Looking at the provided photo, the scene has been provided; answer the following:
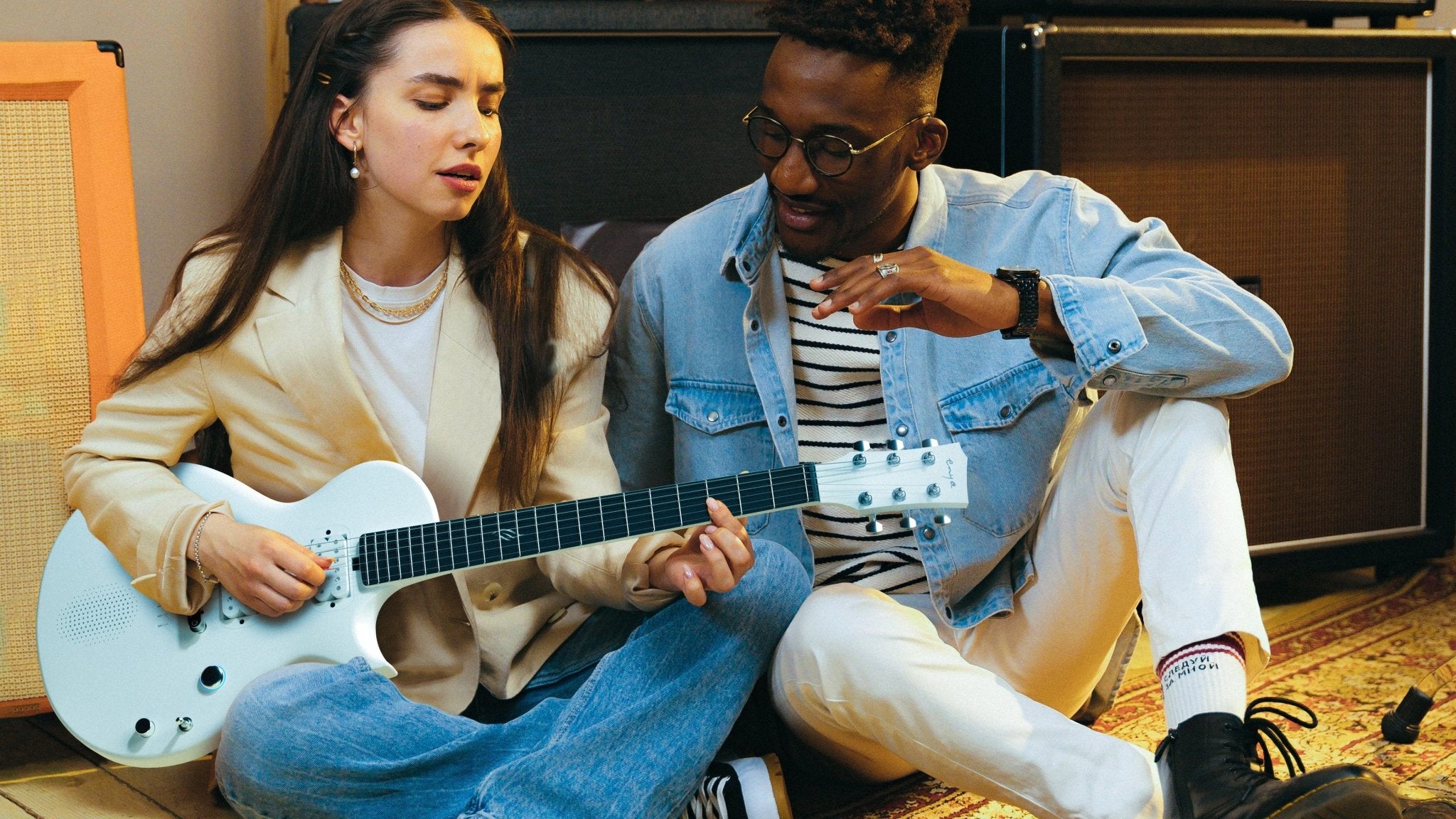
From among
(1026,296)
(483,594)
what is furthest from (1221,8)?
(483,594)

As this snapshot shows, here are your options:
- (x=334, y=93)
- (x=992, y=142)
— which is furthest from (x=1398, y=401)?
(x=334, y=93)

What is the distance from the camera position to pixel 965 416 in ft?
4.62

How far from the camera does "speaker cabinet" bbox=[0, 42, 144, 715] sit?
1504 millimetres

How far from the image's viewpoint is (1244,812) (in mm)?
1011

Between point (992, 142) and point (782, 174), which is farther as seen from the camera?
point (992, 142)

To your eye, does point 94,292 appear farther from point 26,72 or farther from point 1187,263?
point 1187,263

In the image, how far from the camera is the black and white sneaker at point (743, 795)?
4.25 ft

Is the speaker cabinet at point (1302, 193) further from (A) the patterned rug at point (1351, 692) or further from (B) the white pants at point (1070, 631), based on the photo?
(B) the white pants at point (1070, 631)

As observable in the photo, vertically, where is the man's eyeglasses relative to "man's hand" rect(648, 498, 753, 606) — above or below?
above

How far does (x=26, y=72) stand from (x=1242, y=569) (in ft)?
4.42

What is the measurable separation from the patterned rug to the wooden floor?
0.68 meters

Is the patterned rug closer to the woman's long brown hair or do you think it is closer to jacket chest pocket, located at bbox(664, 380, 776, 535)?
jacket chest pocket, located at bbox(664, 380, 776, 535)

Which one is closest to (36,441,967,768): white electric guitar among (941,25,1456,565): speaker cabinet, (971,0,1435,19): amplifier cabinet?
(941,25,1456,565): speaker cabinet

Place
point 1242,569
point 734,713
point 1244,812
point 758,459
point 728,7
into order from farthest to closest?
point 728,7 → point 758,459 → point 734,713 → point 1242,569 → point 1244,812
